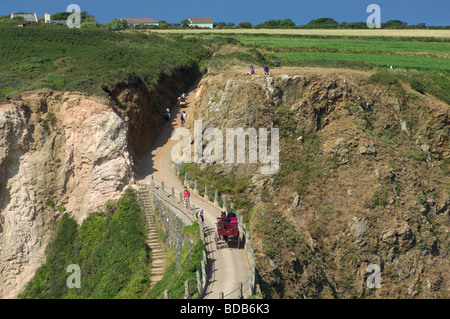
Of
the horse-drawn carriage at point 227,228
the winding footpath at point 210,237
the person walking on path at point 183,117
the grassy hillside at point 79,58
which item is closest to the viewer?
the winding footpath at point 210,237

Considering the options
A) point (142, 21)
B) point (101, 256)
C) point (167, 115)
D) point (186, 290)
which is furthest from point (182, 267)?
point (142, 21)

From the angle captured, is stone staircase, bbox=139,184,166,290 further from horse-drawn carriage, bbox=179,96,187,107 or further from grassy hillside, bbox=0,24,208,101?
horse-drawn carriage, bbox=179,96,187,107

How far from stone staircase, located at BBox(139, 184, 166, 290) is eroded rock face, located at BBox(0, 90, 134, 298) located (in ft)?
6.19

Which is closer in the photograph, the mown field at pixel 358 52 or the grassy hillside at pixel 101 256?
the grassy hillside at pixel 101 256

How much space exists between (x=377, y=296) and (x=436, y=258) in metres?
5.26

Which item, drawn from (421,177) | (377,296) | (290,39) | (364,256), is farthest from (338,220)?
(290,39)

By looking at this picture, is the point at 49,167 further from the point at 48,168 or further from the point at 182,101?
the point at 182,101

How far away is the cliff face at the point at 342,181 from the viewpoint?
1375 inches

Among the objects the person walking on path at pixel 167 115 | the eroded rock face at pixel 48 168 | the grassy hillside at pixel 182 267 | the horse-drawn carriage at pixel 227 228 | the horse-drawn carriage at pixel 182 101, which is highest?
the horse-drawn carriage at pixel 182 101

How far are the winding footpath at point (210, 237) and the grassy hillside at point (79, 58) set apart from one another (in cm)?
672

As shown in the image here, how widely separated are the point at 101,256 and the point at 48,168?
831cm

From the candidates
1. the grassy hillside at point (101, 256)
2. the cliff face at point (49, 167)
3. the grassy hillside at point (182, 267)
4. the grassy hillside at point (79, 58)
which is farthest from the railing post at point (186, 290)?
the grassy hillside at point (79, 58)

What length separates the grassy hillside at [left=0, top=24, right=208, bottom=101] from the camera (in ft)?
142

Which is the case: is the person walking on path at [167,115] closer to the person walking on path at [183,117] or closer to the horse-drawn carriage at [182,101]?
the person walking on path at [183,117]
